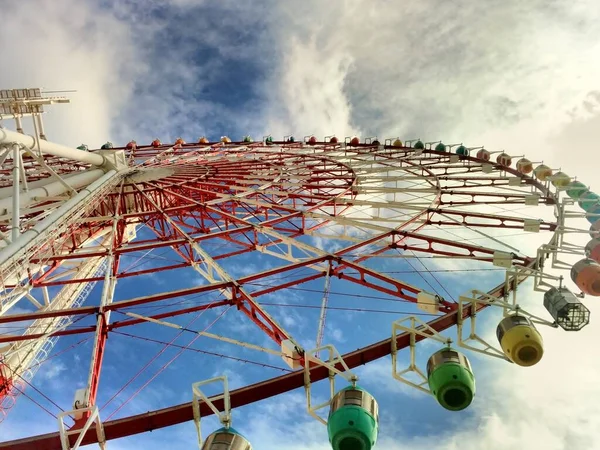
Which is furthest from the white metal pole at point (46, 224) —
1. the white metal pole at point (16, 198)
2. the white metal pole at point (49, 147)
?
the white metal pole at point (49, 147)

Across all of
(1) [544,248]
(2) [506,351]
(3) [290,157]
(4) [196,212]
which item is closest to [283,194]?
(4) [196,212]

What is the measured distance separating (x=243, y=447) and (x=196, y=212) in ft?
47.7

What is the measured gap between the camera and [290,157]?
31.1m

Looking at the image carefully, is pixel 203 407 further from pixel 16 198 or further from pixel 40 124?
pixel 40 124

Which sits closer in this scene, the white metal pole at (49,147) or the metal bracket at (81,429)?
the metal bracket at (81,429)

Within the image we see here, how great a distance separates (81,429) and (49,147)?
12059mm

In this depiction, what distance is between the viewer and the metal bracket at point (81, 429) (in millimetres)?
8812

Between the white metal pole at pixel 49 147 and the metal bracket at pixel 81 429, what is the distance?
381 inches

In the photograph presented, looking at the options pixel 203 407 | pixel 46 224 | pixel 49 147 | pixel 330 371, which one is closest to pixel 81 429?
pixel 203 407

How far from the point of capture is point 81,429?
9.12 meters

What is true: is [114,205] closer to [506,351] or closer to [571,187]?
[506,351]

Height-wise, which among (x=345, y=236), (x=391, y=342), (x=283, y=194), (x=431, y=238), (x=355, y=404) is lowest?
(x=355, y=404)

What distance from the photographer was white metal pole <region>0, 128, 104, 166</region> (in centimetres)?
1520

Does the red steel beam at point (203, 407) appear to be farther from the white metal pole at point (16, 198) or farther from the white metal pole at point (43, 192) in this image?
the white metal pole at point (43, 192)
